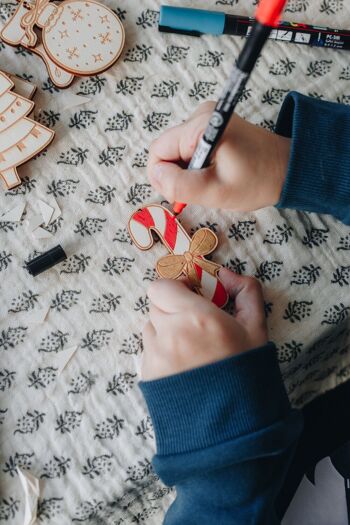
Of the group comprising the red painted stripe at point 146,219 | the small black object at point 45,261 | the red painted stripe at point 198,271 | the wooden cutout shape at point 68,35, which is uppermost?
the wooden cutout shape at point 68,35

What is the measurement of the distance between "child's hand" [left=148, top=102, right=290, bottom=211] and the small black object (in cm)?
13

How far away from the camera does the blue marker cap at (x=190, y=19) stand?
643 millimetres

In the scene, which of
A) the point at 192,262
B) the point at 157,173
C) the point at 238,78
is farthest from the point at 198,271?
the point at 238,78

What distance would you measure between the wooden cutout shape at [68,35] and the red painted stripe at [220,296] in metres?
0.29

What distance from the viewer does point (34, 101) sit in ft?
2.10

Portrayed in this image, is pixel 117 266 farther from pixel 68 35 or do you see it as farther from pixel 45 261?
pixel 68 35

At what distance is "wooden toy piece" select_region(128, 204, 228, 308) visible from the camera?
2.03ft

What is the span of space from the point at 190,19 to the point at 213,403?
438mm

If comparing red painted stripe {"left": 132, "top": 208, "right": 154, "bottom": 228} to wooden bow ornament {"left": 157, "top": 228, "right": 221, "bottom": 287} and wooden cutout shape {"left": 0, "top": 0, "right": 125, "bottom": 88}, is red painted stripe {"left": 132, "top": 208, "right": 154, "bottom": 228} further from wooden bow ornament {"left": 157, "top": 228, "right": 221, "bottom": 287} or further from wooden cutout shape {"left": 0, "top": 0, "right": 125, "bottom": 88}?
wooden cutout shape {"left": 0, "top": 0, "right": 125, "bottom": 88}

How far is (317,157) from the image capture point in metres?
0.59

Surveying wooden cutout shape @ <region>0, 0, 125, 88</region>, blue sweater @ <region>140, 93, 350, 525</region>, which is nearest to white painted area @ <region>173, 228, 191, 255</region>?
blue sweater @ <region>140, 93, 350, 525</region>

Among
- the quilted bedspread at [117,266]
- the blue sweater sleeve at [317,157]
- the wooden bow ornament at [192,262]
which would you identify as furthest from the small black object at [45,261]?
the blue sweater sleeve at [317,157]

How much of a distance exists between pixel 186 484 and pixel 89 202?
0.33 meters

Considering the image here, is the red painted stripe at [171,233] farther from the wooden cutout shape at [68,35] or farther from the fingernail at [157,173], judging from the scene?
the wooden cutout shape at [68,35]
